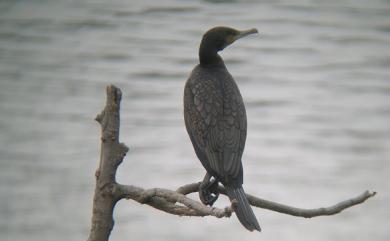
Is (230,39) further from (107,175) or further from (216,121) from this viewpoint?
(107,175)

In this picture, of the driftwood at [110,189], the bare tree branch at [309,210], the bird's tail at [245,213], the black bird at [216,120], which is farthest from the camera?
the black bird at [216,120]

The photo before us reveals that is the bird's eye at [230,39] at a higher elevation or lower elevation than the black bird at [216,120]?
higher

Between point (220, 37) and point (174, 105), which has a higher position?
point (220, 37)

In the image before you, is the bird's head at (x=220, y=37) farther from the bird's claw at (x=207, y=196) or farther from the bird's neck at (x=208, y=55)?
the bird's claw at (x=207, y=196)

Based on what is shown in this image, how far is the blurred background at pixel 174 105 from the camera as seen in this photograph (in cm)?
1018

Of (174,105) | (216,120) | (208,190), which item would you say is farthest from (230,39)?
(174,105)

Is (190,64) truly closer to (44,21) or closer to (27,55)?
(27,55)

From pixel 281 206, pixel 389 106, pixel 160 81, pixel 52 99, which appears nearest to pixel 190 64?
pixel 160 81

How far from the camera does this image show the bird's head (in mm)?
4676

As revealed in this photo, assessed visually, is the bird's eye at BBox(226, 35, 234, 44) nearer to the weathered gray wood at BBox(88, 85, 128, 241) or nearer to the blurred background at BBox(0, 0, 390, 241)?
the weathered gray wood at BBox(88, 85, 128, 241)

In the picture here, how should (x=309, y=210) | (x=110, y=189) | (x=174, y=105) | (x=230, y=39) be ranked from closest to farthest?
(x=110, y=189) < (x=309, y=210) < (x=230, y=39) < (x=174, y=105)

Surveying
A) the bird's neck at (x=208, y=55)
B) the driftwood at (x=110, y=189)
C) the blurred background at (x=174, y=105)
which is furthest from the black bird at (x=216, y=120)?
the blurred background at (x=174, y=105)

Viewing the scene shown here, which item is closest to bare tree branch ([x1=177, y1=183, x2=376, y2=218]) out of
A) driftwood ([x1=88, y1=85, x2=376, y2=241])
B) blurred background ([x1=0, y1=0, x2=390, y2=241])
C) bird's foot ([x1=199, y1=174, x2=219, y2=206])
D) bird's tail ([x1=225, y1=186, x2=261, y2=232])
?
bird's tail ([x1=225, y1=186, x2=261, y2=232])

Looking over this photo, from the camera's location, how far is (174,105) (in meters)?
13.1
